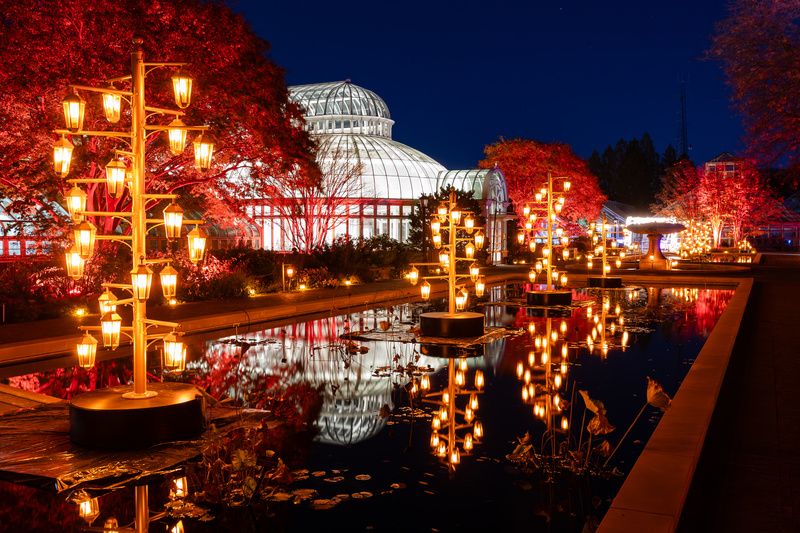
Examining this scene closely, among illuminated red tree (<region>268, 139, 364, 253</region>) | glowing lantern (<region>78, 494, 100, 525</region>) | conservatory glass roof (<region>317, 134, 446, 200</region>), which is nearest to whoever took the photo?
glowing lantern (<region>78, 494, 100, 525</region>)

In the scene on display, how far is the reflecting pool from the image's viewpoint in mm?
5547

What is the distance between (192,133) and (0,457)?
14.0 meters

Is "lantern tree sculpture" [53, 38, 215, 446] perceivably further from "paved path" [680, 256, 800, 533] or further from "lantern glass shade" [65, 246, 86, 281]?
"paved path" [680, 256, 800, 533]

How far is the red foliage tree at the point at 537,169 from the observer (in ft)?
172

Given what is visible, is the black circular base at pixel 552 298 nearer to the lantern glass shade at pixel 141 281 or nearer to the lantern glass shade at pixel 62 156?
the lantern glass shade at pixel 141 281

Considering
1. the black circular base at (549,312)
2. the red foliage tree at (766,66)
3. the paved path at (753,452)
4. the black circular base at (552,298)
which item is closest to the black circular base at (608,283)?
the black circular base at (552,298)

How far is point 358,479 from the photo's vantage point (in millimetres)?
6270

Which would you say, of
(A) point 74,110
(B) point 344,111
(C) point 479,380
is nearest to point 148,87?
(A) point 74,110

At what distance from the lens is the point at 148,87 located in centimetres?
1797

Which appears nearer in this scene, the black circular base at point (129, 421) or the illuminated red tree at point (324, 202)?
the black circular base at point (129, 421)

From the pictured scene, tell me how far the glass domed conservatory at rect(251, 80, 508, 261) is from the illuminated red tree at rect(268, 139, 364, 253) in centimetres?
13

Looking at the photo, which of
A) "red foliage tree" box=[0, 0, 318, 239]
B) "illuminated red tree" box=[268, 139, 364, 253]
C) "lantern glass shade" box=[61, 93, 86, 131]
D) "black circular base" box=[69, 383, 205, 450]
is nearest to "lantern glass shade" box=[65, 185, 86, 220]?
"lantern glass shade" box=[61, 93, 86, 131]

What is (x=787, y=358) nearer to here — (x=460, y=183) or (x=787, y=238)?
(x=460, y=183)

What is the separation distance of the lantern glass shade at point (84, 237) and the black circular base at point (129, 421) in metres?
1.44
